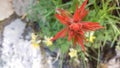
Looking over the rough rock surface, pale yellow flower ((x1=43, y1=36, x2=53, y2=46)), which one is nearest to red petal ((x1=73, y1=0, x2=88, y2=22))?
pale yellow flower ((x1=43, y1=36, x2=53, y2=46))

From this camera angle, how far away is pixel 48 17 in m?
1.41

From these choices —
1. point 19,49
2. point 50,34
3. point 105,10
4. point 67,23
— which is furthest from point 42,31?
point 67,23

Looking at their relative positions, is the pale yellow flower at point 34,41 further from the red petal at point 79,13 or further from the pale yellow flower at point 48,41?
the red petal at point 79,13

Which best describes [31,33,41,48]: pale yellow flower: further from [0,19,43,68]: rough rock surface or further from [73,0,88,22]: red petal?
[73,0,88,22]: red petal

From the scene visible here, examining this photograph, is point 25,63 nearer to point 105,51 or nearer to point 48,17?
point 48,17

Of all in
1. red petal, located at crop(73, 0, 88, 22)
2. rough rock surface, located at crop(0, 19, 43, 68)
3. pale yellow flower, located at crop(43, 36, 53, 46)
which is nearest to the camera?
red petal, located at crop(73, 0, 88, 22)

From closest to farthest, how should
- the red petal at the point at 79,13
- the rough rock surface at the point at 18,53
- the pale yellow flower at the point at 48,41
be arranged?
the red petal at the point at 79,13, the pale yellow flower at the point at 48,41, the rough rock surface at the point at 18,53

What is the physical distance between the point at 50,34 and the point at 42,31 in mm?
52

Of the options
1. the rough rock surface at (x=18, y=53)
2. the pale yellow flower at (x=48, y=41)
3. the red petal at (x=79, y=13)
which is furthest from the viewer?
the rough rock surface at (x=18, y=53)

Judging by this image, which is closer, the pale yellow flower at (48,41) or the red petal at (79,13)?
the red petal at (79,13)

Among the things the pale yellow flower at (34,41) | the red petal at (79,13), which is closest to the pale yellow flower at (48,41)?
the pale yellow flower at (34,41)

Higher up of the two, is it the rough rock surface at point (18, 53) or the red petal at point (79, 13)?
the red petal at point (79, 13)

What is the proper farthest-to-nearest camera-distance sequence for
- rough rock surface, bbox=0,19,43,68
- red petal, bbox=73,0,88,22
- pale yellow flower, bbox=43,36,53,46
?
rough rock surface, bbox=0,19,43,68 → pale yellow flower, bbox=43,36,53,46 → red petal, bbox=73,0,88,22

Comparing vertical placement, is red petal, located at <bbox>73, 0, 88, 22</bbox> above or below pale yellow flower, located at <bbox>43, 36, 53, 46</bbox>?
above
